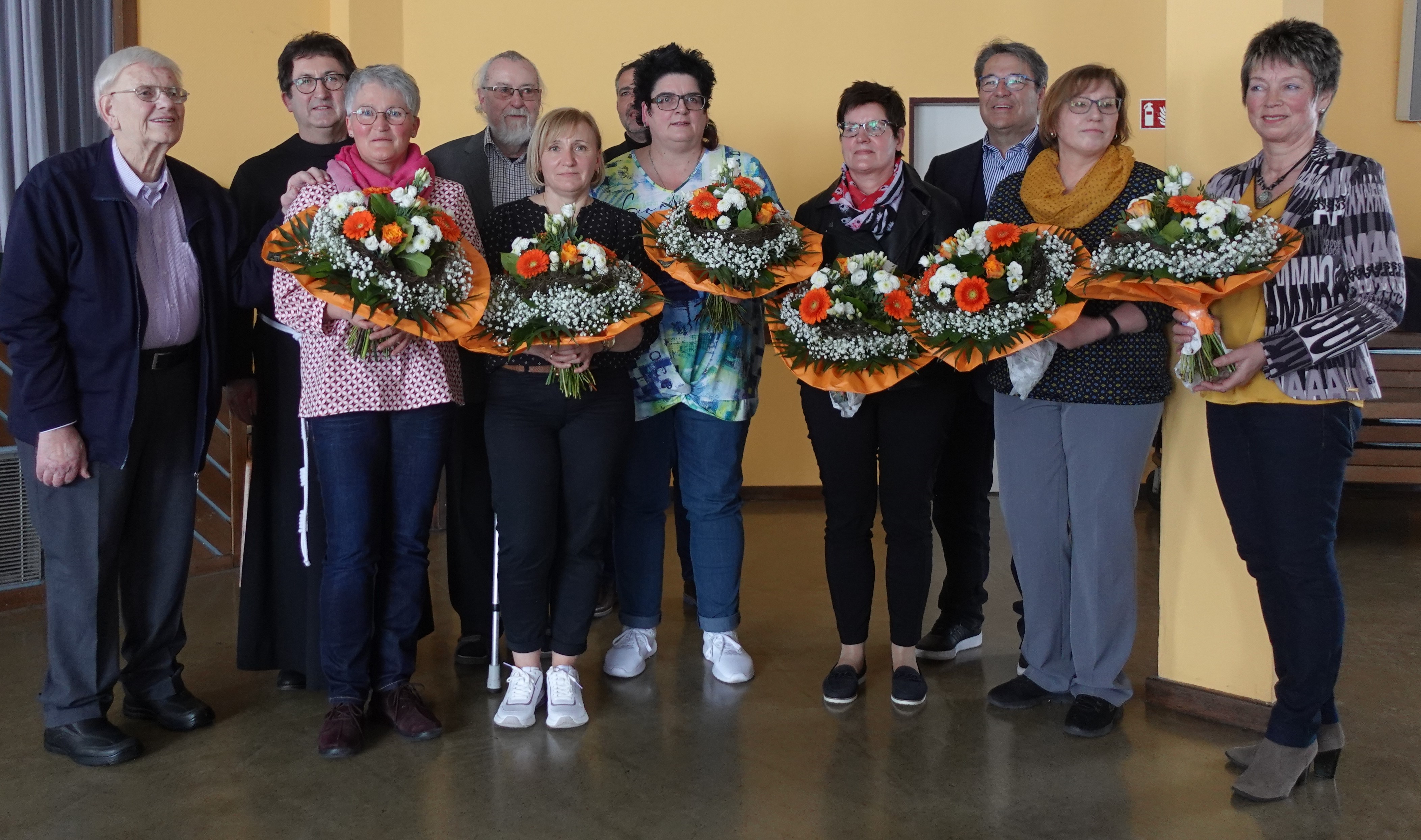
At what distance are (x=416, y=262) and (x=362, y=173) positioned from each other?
1.37ft

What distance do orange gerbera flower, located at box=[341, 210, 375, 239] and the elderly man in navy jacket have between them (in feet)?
2.09

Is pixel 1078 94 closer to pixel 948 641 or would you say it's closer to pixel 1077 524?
pixel 1077 524

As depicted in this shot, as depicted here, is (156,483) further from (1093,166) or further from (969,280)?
(1093,166)

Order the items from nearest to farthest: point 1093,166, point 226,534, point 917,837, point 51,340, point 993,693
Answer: point 917,837 → point 51,340 → point 1093,166 → point 993,693 → point 226,534

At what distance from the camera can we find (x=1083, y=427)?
3070mm

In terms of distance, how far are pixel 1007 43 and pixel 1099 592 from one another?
1.81 metres

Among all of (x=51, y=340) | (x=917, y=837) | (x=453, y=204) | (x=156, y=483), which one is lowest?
(x=917, y=837)

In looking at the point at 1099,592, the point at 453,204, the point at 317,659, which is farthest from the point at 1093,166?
the point at 317,659

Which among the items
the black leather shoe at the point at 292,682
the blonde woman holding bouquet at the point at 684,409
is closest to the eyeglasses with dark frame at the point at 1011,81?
the blonde woman holding bouquet at the point at 684,409

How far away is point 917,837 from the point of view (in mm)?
2596

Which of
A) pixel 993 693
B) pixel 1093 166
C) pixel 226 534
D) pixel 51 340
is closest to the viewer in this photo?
pixel 51 340

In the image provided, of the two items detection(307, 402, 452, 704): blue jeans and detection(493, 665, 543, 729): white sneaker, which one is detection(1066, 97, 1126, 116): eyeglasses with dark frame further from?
detection(493, 665, 543, 729): white sneaker

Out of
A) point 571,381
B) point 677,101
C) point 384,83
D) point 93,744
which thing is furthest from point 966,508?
point 93,744

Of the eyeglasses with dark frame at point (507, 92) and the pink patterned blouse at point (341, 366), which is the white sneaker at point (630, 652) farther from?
the eyeglasses with dark frame at point (507, 92)
